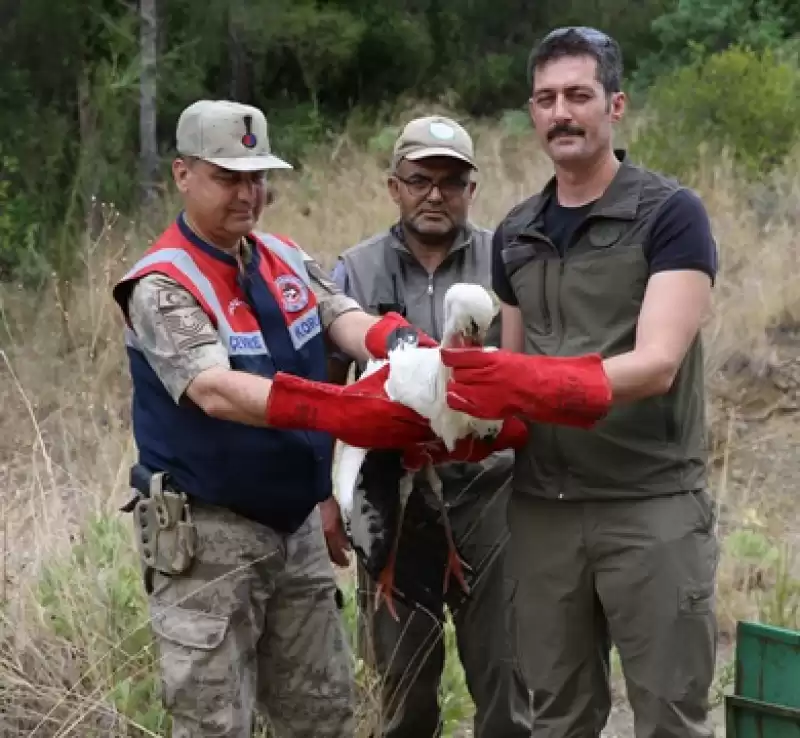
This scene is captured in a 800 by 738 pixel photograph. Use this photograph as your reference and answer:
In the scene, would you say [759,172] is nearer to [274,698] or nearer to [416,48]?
[416,48]

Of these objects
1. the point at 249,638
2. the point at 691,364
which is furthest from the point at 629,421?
the point at 249,638

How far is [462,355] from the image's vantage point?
252 centimetres

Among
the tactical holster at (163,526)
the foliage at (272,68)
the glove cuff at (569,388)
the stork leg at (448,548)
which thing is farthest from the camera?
the foliage at (272,68)

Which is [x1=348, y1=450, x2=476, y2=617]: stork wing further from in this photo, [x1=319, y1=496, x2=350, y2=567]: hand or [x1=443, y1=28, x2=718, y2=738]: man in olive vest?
[x1=443, y1=28, x2=718, y2=738]: man in olive vest

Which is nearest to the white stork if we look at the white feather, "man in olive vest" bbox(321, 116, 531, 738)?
the white feather

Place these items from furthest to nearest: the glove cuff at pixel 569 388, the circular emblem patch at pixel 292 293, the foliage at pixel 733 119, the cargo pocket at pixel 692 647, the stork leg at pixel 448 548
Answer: the foliage at pixel 733 119, the stork leg at pixel 448 548, the circular emblem patch at pixel 292 293, the cargo pocket at pixel 692 647, the glove cuff at pixel 569 388

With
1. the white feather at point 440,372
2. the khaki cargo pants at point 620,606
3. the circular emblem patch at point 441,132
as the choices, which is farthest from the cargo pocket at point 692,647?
the circular emblem patch at point 441,132

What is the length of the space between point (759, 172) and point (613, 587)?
21.7ft

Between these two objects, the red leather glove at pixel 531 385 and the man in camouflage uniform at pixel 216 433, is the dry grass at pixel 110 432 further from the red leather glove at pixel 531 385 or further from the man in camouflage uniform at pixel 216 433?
the red leather glove at pixel 531 385

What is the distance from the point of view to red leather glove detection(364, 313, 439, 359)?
2.85 metres

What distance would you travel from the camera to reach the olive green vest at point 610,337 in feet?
8.93

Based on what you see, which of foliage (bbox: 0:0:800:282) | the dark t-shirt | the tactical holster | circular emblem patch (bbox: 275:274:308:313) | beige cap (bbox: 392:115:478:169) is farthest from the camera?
foliage (bbox: 0:0:800:282)

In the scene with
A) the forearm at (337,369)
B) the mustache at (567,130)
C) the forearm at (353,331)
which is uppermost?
the mustache at (567,130)

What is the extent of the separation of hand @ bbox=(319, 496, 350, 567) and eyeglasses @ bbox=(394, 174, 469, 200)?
3.03 ft
